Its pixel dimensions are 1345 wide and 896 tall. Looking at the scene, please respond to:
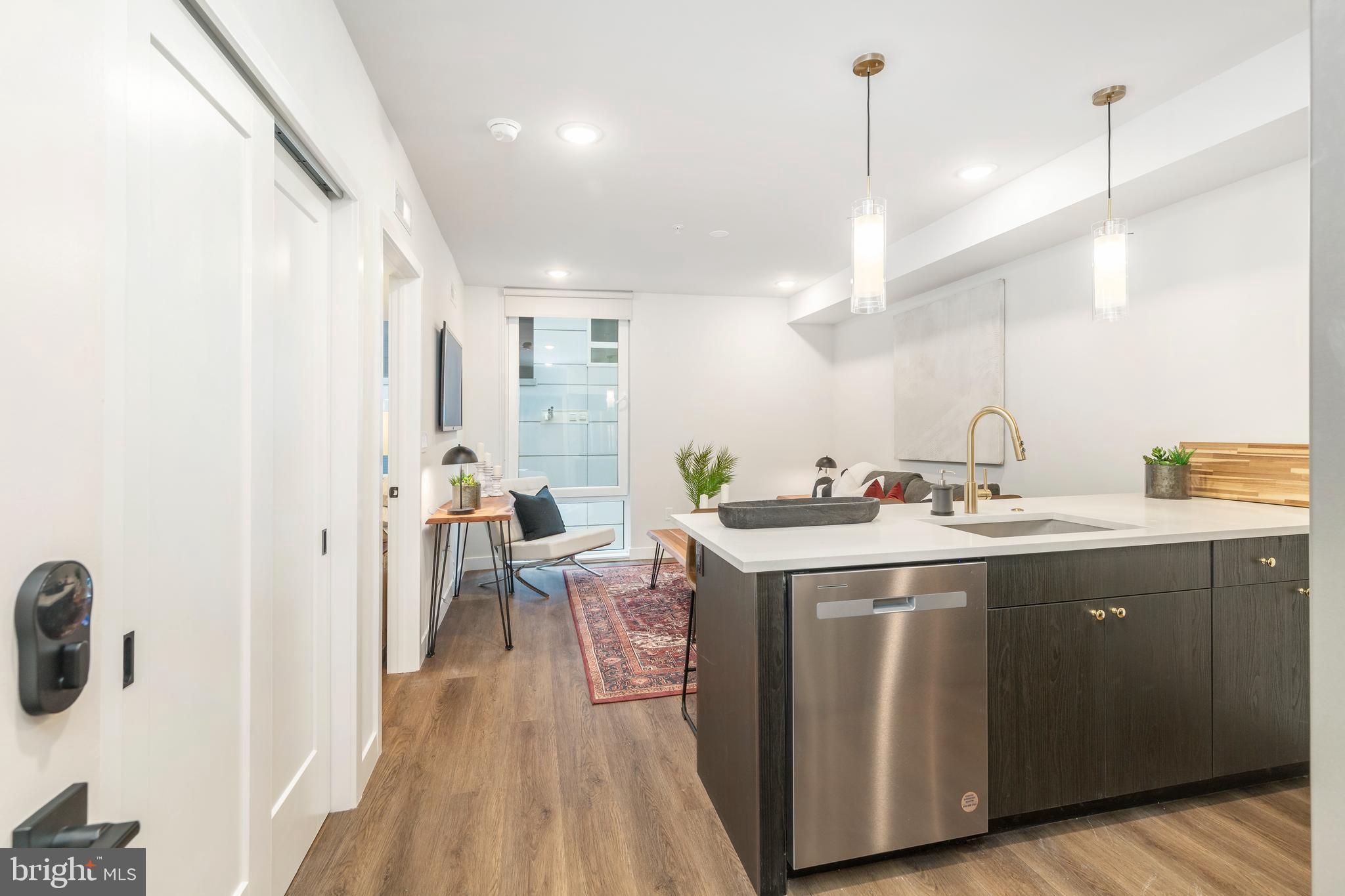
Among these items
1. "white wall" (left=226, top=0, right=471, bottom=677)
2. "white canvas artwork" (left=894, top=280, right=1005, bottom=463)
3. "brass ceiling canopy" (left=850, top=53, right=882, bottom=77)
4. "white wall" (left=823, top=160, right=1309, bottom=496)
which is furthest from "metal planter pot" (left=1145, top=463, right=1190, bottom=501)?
"white wall" (left=226, top=0, right=471, bottom=677)

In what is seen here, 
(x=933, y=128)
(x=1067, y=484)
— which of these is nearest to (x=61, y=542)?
(x=933, y=128)

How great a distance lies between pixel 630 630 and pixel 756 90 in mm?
2903

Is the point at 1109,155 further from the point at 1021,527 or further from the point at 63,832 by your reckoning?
the point at 63,832

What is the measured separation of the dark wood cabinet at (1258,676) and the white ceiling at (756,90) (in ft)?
6.08

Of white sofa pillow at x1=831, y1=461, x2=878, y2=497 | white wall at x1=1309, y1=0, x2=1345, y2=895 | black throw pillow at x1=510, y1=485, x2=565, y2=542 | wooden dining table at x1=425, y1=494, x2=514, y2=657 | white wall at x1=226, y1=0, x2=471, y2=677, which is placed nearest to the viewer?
white wall at x1=1309, y1=0, x2=1345, y2=895

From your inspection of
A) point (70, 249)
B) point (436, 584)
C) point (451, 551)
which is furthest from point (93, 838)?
point (451, 551)

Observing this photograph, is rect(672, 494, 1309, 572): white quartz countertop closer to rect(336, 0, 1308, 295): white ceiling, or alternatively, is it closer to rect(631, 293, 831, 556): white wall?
rect(336, 0, 1308, 295): white ceiling

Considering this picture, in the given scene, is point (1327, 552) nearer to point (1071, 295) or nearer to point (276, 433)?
point (276, 433)

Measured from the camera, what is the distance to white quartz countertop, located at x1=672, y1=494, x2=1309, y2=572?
1624 mm

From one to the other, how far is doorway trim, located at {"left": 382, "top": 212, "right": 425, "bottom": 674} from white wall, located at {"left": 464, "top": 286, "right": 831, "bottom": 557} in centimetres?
245

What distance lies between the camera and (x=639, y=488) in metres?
5.86

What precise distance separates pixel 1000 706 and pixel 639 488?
4.31 metres

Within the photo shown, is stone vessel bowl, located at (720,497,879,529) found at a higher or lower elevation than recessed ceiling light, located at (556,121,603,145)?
lower

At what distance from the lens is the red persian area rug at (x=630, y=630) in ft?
9.82
